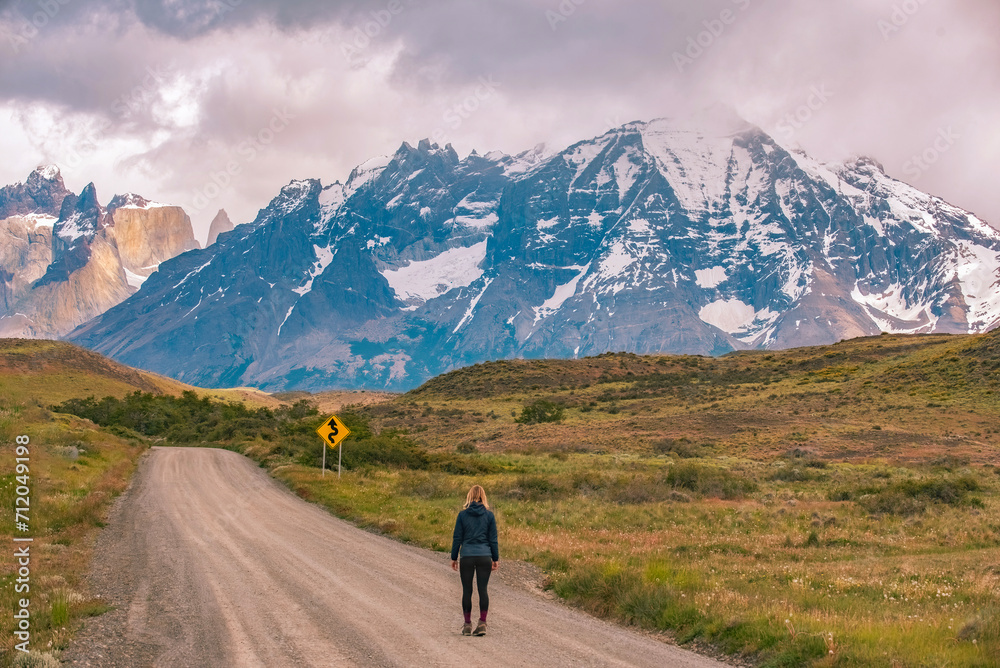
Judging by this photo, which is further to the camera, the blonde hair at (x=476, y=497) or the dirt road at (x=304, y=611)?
the blonde hair at (x=476, y=497)

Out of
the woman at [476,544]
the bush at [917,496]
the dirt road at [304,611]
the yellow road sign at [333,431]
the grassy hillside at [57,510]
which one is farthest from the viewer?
the yellow road sign at [333,431]

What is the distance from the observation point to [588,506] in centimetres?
2623

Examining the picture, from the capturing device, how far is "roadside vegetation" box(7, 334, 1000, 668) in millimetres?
11516

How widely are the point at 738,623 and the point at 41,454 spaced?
3068 cm

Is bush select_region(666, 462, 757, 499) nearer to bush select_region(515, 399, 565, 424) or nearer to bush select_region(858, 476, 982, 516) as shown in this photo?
bush select_region(858, 476, 982, 516)

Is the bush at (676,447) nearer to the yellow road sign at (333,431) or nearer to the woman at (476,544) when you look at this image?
the yellow road sign at (333,431)

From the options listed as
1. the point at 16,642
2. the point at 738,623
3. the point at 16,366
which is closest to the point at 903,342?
the point at 738,623

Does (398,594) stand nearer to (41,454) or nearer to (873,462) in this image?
(41,454)

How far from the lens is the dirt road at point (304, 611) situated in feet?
32.3

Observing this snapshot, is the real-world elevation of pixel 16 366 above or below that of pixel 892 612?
above

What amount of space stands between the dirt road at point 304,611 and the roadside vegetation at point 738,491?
58.8 inches

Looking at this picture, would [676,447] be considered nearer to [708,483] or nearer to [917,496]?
[708,483]

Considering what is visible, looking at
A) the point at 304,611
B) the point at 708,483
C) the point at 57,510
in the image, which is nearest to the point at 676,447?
the point at 708,483

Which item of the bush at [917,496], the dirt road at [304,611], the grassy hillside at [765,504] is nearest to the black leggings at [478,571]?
the dirt road at [304,611]
